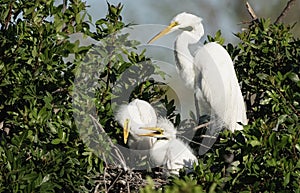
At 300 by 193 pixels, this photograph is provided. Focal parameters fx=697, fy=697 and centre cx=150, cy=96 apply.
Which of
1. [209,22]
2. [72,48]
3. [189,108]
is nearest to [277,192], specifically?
[72,48]

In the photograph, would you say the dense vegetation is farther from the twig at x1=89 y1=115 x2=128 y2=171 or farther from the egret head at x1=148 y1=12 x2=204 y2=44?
the egret head at x1=148 y1=12 x2=204 y2=44

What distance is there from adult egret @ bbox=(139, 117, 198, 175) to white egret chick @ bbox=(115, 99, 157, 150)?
0.03 metres

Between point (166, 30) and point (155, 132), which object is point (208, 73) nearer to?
point (166, 30)

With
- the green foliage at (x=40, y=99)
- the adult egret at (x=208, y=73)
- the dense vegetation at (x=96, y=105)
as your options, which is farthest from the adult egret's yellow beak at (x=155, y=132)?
the green foliage at (x=40, y=99)

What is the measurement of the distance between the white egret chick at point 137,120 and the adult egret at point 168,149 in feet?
0.11

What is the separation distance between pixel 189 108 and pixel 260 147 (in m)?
1.43

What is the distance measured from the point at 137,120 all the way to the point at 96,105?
1.59 feet

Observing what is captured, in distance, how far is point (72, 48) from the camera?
9.52 feet

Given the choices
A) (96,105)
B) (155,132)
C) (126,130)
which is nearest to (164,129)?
(155,132)

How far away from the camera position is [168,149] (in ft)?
11.2

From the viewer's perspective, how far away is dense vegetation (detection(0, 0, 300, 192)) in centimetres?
245

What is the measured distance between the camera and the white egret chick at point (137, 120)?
3.23 meters

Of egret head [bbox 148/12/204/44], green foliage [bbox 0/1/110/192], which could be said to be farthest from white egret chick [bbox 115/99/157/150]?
egret head [bbox 148/12/204/44]

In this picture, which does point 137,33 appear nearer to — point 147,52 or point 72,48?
point 147,52
